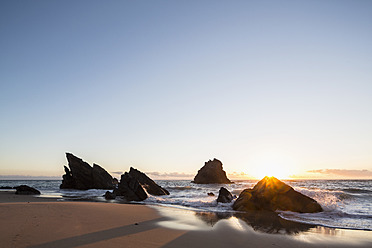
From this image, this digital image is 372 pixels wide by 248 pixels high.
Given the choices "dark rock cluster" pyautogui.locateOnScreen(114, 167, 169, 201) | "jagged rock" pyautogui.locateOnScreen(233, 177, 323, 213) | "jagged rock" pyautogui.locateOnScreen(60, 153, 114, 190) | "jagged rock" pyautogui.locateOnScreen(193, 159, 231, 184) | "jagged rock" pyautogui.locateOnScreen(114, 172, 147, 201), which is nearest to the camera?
"jagged rock" pyautogui.locateOnScreen(233, 177, 323, 213)

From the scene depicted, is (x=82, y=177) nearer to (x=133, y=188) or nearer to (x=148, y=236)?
(x=133, y=188)

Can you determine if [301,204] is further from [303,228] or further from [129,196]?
[129,196]

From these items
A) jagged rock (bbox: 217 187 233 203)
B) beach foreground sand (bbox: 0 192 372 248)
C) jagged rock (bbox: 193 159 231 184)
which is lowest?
jagged rock (bbox: 193 159 231 184)

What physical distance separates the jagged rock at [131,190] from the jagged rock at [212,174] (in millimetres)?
86173

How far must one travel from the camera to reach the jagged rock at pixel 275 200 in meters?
16.9

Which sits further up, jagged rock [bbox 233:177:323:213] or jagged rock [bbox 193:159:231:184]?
jagged rock [bbox 233:177:323:213]

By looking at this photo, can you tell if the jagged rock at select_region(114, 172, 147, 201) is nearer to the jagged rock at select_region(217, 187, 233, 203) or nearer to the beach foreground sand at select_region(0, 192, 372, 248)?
the jagged rock at select_region(217, 187, 233, 203)

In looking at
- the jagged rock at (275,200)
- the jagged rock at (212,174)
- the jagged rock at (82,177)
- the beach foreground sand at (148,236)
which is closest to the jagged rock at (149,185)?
the jagged rock at (82,177)

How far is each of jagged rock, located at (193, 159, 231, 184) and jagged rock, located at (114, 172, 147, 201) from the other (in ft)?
283

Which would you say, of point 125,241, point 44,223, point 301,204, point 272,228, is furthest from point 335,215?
point 44,223

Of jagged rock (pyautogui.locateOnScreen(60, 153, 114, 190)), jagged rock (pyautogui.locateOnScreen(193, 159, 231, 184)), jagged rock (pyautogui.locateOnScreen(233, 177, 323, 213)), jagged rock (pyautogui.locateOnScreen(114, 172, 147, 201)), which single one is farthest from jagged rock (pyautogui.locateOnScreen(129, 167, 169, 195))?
jagged rock (pyautogui.locateOnScreen(193, 159, 231, 184))

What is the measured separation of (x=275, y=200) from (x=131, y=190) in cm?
1814

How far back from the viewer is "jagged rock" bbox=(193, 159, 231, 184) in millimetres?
114375

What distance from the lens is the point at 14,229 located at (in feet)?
28.4
